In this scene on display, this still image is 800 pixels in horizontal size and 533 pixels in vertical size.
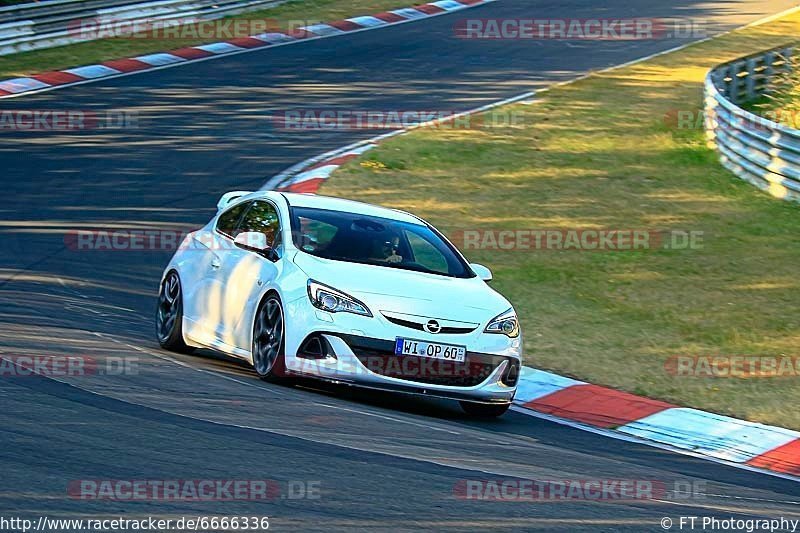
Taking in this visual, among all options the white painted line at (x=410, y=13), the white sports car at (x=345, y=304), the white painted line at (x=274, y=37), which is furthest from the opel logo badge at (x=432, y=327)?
the white painted line at (x=410, y=13)

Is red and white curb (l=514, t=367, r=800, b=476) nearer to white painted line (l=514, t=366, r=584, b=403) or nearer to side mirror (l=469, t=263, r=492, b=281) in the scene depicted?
white painted line (l=514, t=366, r=584, b=403)

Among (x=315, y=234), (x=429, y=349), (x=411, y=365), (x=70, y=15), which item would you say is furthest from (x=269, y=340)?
(x=70, y=15)

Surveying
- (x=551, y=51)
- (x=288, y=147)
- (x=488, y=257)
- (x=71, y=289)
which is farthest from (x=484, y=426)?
(x=551, y=51)

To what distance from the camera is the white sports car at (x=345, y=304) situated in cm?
898

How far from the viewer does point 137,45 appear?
2678cm

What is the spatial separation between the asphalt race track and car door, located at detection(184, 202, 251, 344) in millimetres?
317

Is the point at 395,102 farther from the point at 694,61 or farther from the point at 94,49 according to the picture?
the point at 694,61

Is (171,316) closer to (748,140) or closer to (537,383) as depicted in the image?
(537,383)

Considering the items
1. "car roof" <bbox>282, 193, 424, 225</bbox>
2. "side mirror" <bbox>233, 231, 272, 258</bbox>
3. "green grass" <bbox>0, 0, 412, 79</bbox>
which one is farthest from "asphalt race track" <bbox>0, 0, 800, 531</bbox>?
"green grass" <bbox>0, 0, 412, 79</bbox>

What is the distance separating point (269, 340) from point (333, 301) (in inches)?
25.1

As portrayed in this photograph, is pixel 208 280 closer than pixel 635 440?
No

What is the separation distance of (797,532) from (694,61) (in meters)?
22.9

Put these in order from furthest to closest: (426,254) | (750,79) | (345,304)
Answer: (750,79)
(426,254)
(345,304)

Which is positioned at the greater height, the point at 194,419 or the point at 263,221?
the point at 263,221
